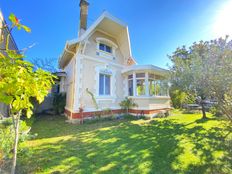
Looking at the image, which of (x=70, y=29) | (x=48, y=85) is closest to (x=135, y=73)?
(x=70, y=29)

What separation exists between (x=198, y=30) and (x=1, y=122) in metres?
12.0

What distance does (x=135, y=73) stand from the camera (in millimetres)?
10609

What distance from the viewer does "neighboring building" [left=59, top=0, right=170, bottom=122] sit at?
345 inches

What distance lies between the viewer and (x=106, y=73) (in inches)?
399

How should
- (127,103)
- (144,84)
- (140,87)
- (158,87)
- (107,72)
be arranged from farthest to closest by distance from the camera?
(158,87), (140,87), (144,84), (127,103), (107,72)

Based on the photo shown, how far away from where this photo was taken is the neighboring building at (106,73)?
28.8 ft

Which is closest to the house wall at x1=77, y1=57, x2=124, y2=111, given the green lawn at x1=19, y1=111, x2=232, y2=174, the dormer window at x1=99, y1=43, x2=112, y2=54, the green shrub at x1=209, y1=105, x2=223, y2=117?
the dormer window at x1=99, y1=43, x2=112, y2=54

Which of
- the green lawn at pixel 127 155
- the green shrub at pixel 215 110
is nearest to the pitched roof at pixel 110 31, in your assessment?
the green lawn at pixel 127 155

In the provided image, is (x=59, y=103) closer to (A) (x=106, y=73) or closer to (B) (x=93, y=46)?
(A) (x=106, y=73)

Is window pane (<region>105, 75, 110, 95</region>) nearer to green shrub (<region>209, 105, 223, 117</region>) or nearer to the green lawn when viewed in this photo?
the green lawn

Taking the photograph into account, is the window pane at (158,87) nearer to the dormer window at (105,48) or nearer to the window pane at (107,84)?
the window pane at (107,84)

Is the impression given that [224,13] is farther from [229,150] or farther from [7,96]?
[7,96]

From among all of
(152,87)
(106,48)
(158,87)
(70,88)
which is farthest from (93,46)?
(158,87)

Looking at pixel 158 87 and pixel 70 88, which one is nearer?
pixel 70 88
